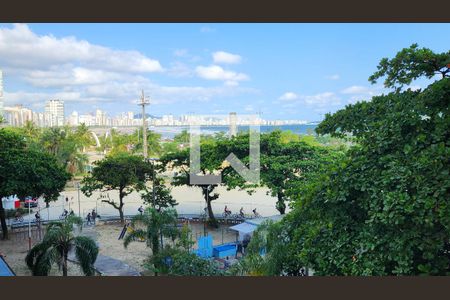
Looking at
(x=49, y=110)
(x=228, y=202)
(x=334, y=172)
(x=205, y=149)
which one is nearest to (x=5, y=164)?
(x=205, y=149)

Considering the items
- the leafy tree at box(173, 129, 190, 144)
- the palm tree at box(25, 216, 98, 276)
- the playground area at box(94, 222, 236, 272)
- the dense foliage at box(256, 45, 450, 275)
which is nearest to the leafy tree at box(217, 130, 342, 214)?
the playground area at box(94, 222, 236, 272)

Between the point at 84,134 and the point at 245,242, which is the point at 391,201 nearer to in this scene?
the point at 245,242

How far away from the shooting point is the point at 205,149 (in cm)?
1662

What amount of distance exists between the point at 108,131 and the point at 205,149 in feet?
72.2

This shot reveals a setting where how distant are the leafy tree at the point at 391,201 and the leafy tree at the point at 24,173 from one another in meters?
12.3

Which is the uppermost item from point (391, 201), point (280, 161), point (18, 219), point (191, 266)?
point (391, 201)

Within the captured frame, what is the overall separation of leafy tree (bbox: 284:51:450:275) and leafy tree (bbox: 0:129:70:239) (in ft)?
40.4

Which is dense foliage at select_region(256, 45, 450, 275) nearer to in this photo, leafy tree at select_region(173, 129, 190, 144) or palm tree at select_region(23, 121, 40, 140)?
palm tree at select_region(23, 121, 40, 140)

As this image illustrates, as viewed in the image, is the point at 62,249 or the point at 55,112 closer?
the point at 62,249

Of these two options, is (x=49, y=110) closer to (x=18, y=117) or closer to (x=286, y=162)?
(x=18, y=117)

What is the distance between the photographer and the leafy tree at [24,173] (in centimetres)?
1392

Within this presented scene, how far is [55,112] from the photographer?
2942 cm

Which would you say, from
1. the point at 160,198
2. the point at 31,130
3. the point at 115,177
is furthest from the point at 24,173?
the point at 31,130

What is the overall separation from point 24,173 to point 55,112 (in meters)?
16.8
